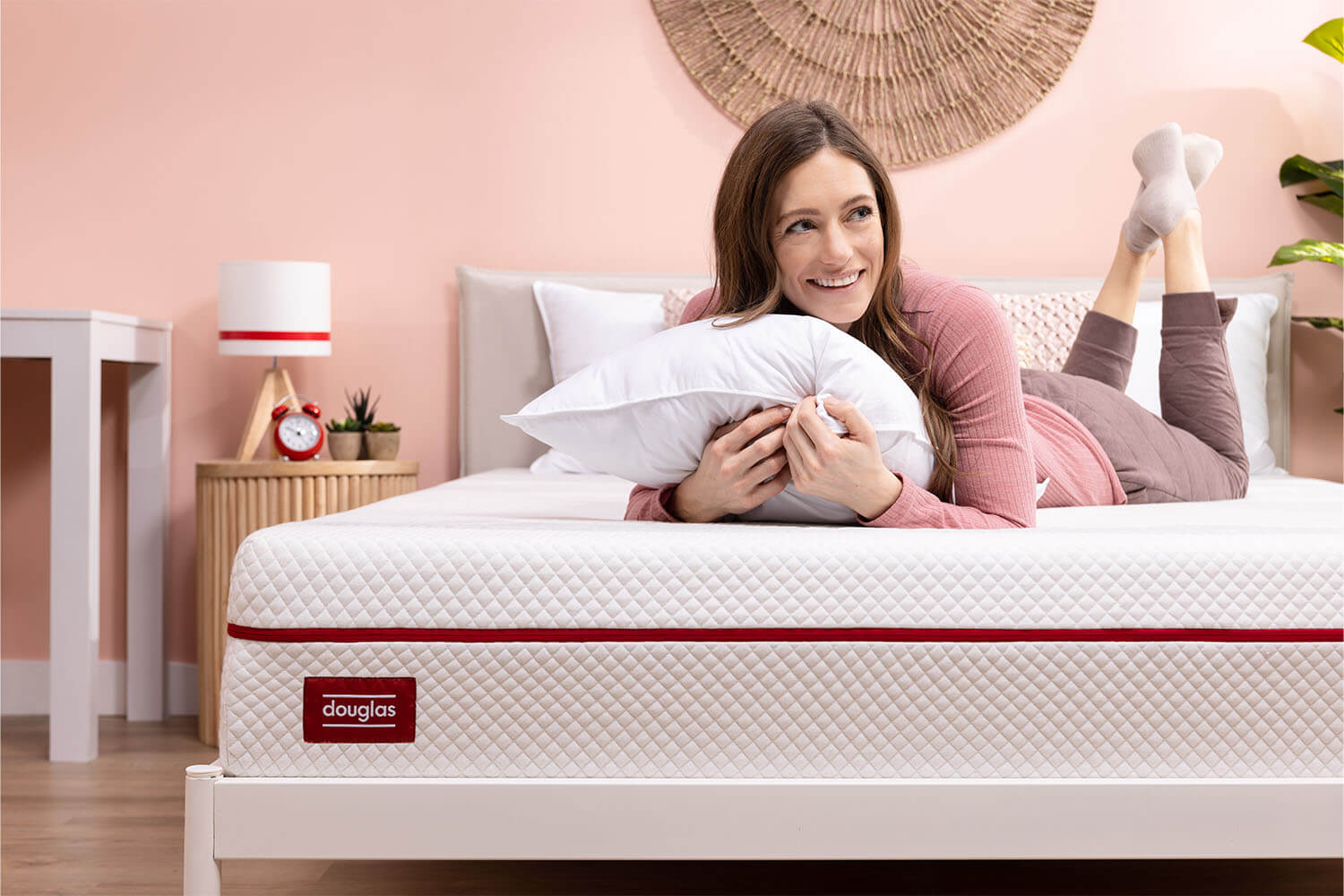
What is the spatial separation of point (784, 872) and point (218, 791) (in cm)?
82

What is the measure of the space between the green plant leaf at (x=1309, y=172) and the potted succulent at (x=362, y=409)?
237 cm

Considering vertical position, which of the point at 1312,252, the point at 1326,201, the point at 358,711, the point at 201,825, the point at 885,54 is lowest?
the point at 201,825

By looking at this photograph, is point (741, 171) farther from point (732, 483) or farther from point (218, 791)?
point (218, 791)

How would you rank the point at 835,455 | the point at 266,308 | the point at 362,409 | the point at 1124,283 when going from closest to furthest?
the point at 835,455 < the point at 1124,283 < the point at 266,308 < the point at 362,409

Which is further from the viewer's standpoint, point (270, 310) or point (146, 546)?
point (146, 546)

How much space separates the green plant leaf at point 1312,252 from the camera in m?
2.68

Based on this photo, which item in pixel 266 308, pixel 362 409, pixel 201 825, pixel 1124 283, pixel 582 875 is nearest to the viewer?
pixel 201 825

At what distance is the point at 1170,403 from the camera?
219cm

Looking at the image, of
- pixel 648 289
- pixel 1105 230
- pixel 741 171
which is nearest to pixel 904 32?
pixel 1105 230

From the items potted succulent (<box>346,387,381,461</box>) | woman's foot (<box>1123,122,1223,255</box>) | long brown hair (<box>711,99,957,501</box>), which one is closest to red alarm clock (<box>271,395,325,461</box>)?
potted succulent (<box>346,387,381,461</box>)

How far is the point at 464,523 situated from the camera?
1.30 metres

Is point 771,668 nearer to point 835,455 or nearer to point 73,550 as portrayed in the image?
point 835,455

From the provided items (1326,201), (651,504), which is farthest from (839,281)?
(1326,201)

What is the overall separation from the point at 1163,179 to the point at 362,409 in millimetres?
1801
